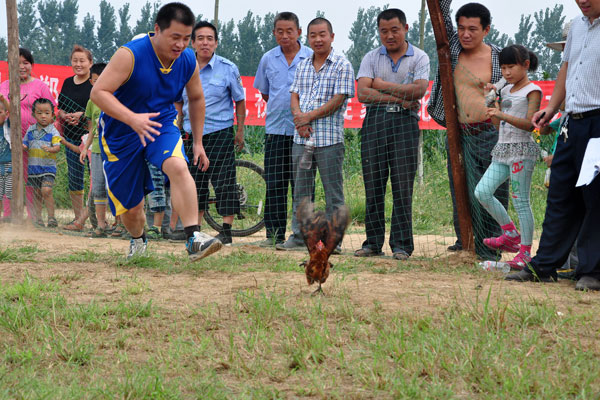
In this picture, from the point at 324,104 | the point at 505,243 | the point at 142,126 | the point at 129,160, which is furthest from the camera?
the point at 324,104

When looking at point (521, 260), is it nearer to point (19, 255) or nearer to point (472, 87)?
point (472, 87)

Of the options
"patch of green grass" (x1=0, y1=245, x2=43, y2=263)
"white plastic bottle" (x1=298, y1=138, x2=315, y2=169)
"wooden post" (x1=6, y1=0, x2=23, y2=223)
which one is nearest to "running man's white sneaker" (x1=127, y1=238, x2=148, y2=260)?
"patch of green grass" (x1=0, y1=245, x2=43, y2=263)

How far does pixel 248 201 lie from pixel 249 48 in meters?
57.0

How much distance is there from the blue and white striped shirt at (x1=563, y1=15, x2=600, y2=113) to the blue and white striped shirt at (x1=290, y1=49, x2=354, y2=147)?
2.16 meters

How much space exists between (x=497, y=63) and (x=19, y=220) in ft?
18.2

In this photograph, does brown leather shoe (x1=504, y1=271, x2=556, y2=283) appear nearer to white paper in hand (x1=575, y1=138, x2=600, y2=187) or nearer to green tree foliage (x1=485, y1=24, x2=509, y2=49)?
white paper in hand (x1=575, y1=138, x2=600, y2=187)

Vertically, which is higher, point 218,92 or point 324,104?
point 218,92

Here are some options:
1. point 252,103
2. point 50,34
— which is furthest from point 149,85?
point 50,34

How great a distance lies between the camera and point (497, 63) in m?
5.71

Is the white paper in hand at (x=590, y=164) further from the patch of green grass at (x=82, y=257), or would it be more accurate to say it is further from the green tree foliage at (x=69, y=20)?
the green tree foliage at (x=69, y=20)

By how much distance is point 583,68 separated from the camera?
4.45 meters

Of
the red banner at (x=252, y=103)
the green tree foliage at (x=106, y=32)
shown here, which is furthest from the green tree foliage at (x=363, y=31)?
the red banner at (x=252, y=103)

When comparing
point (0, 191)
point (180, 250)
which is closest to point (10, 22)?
point (0, 191)

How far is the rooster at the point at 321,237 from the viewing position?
3.88 m
